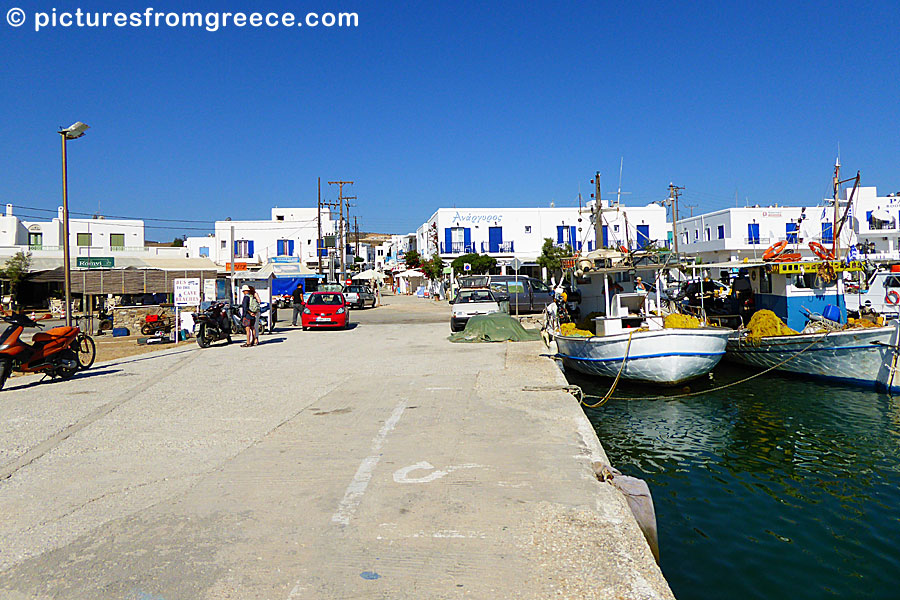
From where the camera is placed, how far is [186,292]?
68.9ft

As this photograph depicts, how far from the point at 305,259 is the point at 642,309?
52.8 metres

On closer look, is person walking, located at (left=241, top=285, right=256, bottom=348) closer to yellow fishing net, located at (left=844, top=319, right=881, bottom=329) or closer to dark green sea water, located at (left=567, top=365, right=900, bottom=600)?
dark green sea water, located at (left=567, top=365, right=900, bottom=600)

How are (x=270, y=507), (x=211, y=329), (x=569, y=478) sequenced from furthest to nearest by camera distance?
(x=211, y=329) → (x=569, y=478) → (x=270, y=507)

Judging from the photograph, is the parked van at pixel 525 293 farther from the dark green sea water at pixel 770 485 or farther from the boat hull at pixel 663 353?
the dark green sea water at pixel 770 485

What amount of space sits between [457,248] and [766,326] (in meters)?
44.0

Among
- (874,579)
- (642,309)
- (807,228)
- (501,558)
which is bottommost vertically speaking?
(874,579)

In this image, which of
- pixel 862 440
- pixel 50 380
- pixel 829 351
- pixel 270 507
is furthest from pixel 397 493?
pixel 829 351

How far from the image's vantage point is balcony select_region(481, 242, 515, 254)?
58.0 m

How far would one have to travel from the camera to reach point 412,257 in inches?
3300

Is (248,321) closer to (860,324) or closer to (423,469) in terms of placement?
(423,469)

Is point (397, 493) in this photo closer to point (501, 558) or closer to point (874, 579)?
point (501, 558)

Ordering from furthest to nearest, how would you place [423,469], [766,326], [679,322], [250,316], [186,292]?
[186,292] → [250,316] → [766,326] → [679,322] → [423,469]

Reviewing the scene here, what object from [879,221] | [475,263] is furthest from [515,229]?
[879,221]

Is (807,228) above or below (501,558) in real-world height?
above
